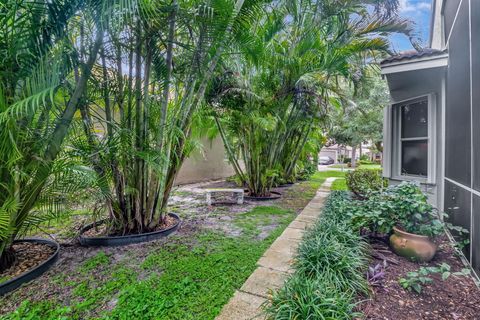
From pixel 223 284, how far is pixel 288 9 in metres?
5.10

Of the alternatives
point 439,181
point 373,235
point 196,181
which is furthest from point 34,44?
point 196,181

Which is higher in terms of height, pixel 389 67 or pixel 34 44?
pixel 389 67

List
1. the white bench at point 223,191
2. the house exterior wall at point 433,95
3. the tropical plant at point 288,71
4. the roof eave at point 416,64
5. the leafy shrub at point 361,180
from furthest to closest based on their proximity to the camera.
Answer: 1. the leafy shrub at point 361,180
2. the white bench at point 223,191
3. the tropical plant at point 288,71
4. the house exterior wall at point 433,95
5. the roof eave at point 416,64

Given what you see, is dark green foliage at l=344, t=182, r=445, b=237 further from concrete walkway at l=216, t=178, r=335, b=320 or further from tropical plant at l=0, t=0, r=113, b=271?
tropical plant at l=0, t=0, r=113, b=271

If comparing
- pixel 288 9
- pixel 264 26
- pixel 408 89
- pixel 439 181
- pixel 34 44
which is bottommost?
pixel 439 181

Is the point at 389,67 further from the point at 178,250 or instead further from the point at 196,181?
the point at 196,181

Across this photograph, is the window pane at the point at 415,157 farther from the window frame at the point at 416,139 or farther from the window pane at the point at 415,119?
the window pane at the point at 415,119

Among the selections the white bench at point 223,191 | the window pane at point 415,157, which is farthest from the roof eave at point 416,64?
the white bench at point 223,191

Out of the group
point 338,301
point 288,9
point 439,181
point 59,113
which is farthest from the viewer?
point 288,9

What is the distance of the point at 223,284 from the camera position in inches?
87.4

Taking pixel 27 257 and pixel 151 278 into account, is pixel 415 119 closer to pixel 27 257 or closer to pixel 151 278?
pixel 151 278

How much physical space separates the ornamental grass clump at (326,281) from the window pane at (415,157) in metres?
3.05

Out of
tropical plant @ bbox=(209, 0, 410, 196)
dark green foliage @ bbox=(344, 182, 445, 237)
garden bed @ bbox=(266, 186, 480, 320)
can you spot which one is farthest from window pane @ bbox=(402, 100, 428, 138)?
garden bed @ bbox=(266, 186, 480, 320)

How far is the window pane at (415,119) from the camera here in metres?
4.61
